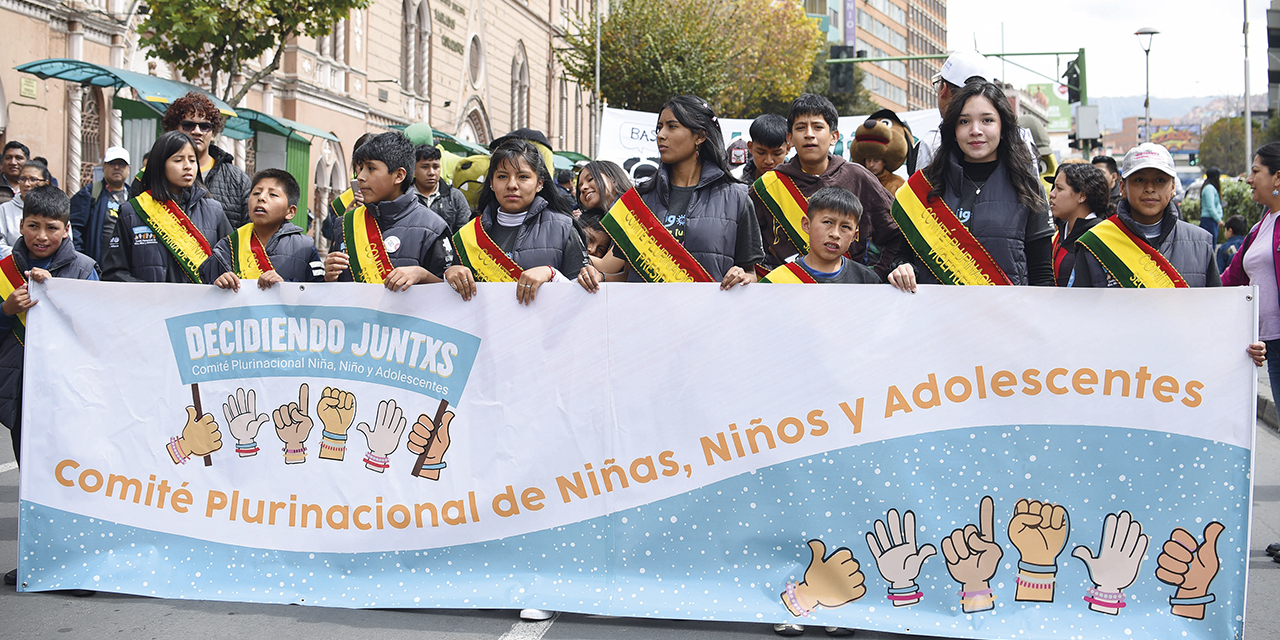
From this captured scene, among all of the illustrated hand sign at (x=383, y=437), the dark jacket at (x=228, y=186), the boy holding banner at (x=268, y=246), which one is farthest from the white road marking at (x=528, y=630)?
the dark jacket at (x=228, y=186)

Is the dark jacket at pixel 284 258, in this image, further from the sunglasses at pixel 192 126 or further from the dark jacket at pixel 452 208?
the dark jacket at pixel 452 208

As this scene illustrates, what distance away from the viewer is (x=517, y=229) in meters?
4.71

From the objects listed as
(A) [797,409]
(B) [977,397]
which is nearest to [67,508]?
(A) [797,409]

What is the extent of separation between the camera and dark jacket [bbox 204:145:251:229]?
240 inches

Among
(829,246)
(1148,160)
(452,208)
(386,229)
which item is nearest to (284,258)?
(386,229)

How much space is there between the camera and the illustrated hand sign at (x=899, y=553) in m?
3.80

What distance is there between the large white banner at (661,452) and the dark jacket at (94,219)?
311cm

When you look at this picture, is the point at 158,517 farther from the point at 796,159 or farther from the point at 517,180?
the point at 796,159

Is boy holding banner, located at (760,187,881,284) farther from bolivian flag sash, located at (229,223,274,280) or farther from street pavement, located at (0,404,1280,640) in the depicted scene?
bolivian flag sash, located at (229,223,274,280)

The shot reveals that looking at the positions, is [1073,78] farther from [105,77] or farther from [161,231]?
[161,231]

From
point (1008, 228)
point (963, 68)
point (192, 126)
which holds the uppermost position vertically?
point (963, 68)

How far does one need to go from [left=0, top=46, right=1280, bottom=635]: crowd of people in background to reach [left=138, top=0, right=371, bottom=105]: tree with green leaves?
10395mm

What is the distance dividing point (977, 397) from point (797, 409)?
0.57 meters

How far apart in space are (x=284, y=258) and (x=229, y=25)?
1182 centimetres
